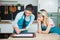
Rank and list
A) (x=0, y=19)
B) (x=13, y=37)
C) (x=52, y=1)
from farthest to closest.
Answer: (x=0, y=19) < (x=52, y=1) < (x=13, y=37)

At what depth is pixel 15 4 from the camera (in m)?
5.02

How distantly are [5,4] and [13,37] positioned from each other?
2497 millimetres

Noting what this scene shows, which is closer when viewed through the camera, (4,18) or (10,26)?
(10,26)

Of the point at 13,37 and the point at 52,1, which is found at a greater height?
the point at 52,1

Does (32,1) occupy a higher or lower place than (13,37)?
higher

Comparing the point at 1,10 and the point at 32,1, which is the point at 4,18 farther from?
the point at 32,1

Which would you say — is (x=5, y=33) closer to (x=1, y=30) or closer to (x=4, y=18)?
(x=1, y=30)

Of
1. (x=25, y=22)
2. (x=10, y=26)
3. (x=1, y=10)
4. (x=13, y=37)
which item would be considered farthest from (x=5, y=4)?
(x=13, y=37)

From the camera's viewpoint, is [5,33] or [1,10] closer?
[5,33]

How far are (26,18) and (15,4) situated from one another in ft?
4.58

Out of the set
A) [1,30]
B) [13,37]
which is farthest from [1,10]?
[13,37]

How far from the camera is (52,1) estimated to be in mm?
4598

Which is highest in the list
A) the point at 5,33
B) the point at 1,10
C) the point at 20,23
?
the point at 1,10

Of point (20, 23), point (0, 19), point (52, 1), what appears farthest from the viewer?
point (0, 19)
